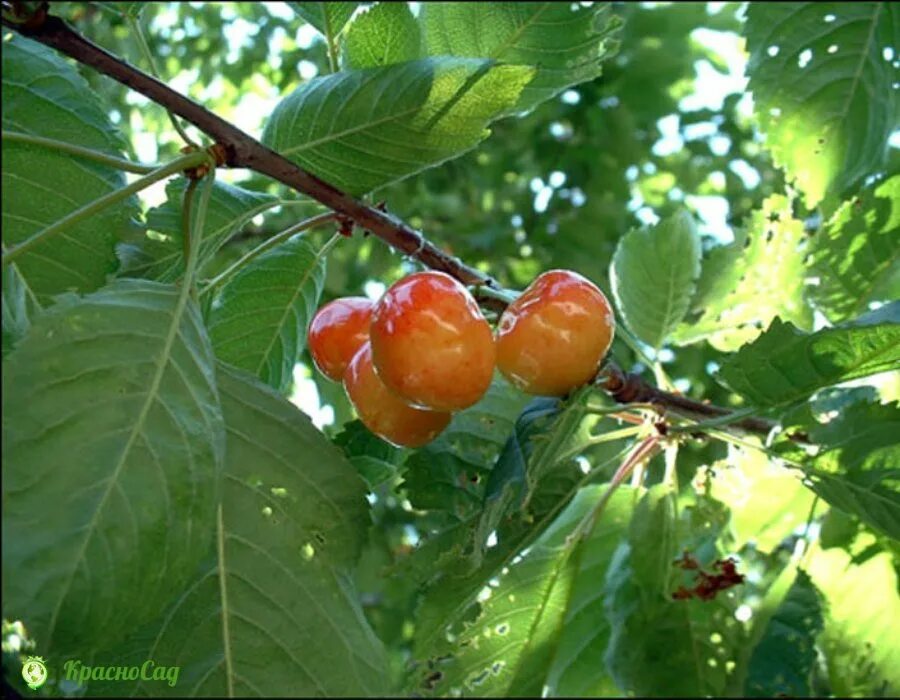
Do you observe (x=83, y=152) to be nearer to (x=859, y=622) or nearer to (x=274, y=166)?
(x=274, y=166)

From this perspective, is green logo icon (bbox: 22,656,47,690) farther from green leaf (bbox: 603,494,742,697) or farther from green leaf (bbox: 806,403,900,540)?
green leaf (bbox: 806,403,900,540)

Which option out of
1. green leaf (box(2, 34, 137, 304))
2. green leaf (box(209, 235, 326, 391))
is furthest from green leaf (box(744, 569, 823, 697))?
green leaf (box(2, 34, 137, 304))

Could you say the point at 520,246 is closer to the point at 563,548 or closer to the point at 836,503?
the point at 563,548

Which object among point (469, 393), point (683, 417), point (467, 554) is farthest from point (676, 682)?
point (469, 393)

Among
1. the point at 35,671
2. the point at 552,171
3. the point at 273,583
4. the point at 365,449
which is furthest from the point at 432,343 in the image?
the point at 552,171

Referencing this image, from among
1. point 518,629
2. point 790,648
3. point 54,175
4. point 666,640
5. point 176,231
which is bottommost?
point 790,648
